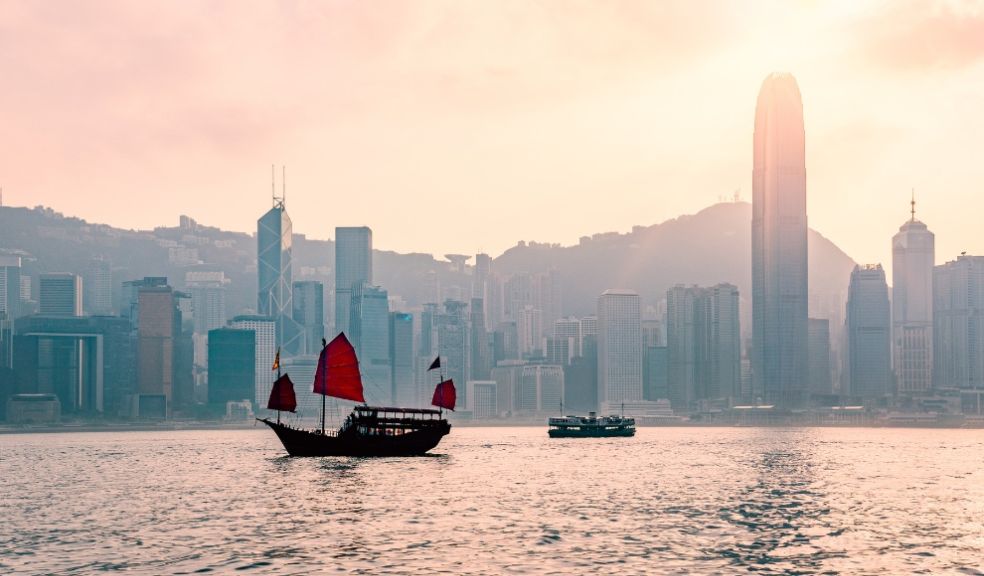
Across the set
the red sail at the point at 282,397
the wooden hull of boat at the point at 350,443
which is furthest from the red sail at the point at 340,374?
the wooden hull of boat at the point at 350,443

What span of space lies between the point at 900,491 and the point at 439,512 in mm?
48894

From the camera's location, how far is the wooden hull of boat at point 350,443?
16250 cm

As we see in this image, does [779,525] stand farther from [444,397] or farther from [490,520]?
[444,397]

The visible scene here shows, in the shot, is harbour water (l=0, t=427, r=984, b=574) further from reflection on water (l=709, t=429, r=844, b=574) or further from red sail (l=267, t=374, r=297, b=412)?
red sail (l=267, t=374, r=297, b=412)

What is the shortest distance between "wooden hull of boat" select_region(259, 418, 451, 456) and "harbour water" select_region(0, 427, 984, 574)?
14534 mm

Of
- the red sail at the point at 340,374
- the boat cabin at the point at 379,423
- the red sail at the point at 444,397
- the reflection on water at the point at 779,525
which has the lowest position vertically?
the reflection on water at the point at 779,525

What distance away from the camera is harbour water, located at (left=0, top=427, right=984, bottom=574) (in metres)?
65.4

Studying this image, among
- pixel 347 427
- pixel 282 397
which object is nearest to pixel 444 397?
pixel 347 427

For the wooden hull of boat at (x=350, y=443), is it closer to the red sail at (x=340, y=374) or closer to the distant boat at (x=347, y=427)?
the distant boat at (x=347, y=427)

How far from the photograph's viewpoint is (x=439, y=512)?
295 ft

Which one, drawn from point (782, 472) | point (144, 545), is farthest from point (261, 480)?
point (782, 472)

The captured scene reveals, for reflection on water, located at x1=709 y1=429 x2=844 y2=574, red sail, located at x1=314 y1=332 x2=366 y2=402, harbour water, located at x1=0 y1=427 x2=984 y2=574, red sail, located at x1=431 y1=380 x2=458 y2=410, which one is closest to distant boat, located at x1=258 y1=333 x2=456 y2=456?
red sail, located at x1=314 y1=332 x2=366 y2=402

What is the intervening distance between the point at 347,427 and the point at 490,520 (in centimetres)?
8199

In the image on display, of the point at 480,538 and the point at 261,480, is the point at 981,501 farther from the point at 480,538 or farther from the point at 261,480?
the point at 261,480
